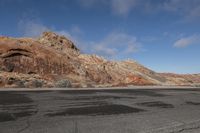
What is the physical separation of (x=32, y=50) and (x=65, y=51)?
10.4 meters

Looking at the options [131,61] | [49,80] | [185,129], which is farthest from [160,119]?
[131,61]

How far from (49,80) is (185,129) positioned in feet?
125

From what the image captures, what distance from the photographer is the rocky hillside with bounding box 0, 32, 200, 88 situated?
45.9m

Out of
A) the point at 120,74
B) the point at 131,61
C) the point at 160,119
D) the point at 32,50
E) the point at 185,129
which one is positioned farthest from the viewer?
the point at 131,61

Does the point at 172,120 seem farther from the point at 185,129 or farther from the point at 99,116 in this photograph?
the point at 99,116

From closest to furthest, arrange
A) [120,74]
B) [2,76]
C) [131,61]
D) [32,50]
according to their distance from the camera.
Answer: [2,76], [32,50], [120,74], [131,61]

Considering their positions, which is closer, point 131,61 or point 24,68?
point 24,68

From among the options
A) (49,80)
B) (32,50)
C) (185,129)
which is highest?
→ (32,50)

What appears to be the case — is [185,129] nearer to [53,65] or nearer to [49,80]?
[49,80]

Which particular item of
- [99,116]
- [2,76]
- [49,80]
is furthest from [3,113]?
[49,80]

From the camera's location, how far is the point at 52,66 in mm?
50656

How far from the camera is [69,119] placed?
9.12 meters

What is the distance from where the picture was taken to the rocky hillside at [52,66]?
4588 centimetres

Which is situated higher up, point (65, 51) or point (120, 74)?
point (65, 51)
